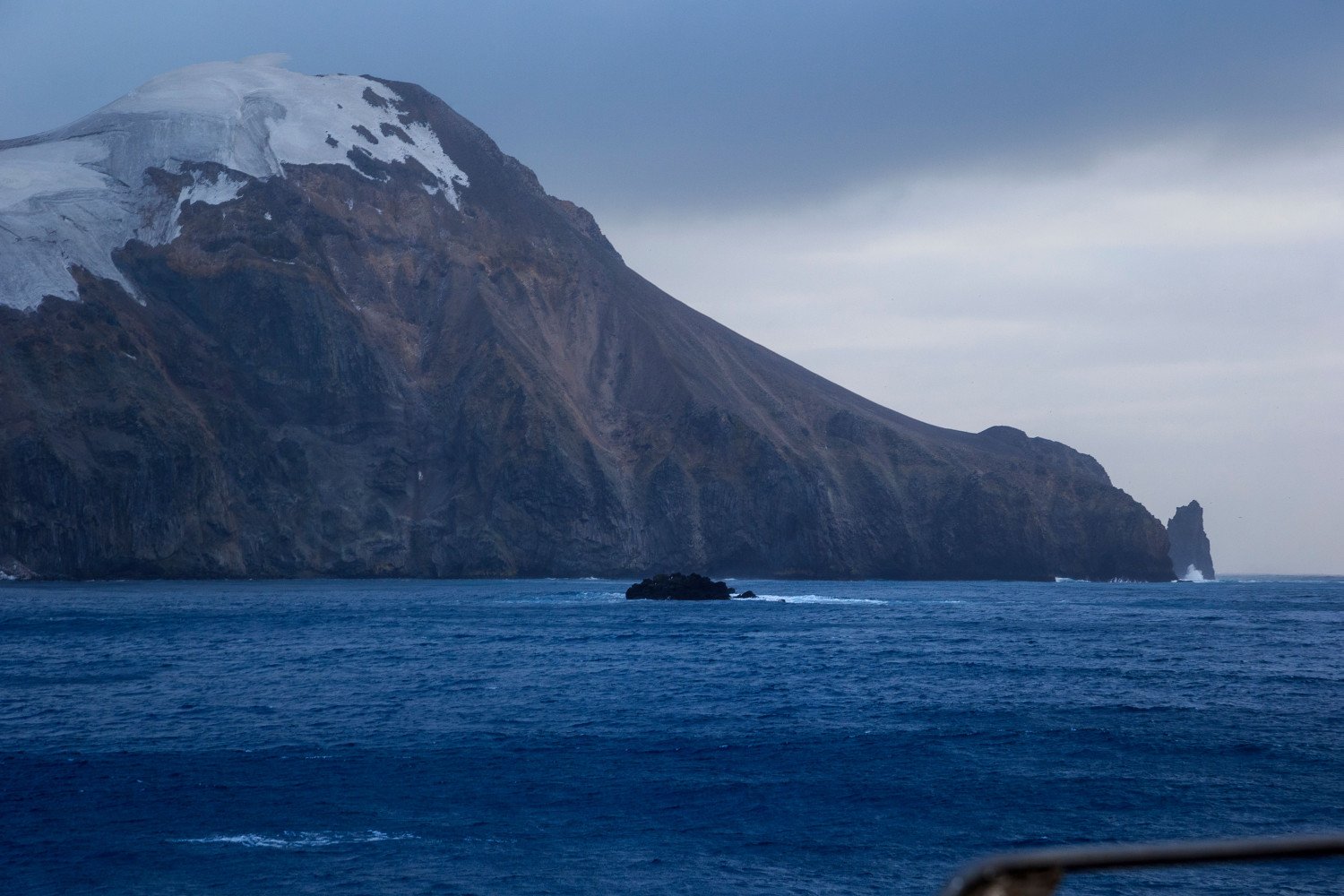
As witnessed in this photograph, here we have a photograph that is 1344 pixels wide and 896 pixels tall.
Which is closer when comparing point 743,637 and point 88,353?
point 743,637

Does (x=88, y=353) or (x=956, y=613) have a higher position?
(x=88, y=353)

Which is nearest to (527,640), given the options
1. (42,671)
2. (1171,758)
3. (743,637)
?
(743,637)

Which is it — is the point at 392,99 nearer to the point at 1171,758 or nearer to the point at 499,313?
the point at 499,313

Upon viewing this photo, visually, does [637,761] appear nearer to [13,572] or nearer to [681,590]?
[681,590]

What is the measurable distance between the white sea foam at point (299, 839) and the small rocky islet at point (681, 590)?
77.9 metres

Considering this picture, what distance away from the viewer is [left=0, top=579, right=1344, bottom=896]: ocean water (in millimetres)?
18797

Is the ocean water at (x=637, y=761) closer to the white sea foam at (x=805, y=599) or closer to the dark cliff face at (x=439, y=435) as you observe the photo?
the white sea foam at (x=805, y=599)

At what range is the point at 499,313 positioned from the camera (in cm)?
15612

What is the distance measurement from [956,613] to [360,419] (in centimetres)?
8417

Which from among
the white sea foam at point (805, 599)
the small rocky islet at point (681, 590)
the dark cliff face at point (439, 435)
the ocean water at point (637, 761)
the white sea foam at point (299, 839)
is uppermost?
the dark cliff face at point (439, 435)

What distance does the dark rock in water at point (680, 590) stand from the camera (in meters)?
98.6

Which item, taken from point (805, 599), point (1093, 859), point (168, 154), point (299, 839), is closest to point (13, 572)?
point (168, 154)

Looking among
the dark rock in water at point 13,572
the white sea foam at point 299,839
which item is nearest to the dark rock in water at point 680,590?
the dark rock in water at point 13,572

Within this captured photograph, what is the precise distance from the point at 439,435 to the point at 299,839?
12830cm
